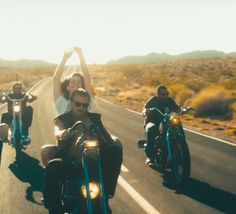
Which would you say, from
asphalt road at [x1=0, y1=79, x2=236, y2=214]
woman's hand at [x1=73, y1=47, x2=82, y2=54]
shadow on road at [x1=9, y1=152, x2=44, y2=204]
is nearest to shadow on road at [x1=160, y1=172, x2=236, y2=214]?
asphalt road at [x1=0, y1=79, x2=236, y2=214]

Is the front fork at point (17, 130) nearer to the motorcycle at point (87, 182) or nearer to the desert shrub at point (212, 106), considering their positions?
the motorcycle at point (87, 182)

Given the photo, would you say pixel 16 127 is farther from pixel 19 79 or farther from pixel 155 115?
pixel 19 79

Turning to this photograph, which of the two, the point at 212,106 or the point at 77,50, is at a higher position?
the point at 77,50

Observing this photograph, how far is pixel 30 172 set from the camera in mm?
9242

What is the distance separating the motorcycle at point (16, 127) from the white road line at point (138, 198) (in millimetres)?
3203

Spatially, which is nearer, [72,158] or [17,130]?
[72,158]

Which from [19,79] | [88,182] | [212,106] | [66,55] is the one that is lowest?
[19,79]

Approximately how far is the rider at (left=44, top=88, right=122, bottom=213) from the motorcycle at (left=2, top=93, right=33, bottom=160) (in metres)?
5.16

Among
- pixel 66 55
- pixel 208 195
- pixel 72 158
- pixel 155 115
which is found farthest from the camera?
pixel 155 115

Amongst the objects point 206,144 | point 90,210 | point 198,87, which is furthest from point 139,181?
point 198,87

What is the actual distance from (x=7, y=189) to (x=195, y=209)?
3.43 metres

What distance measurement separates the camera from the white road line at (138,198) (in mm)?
6779

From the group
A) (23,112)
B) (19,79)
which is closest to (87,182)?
(23,112)

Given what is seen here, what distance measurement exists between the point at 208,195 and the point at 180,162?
0.96 m
